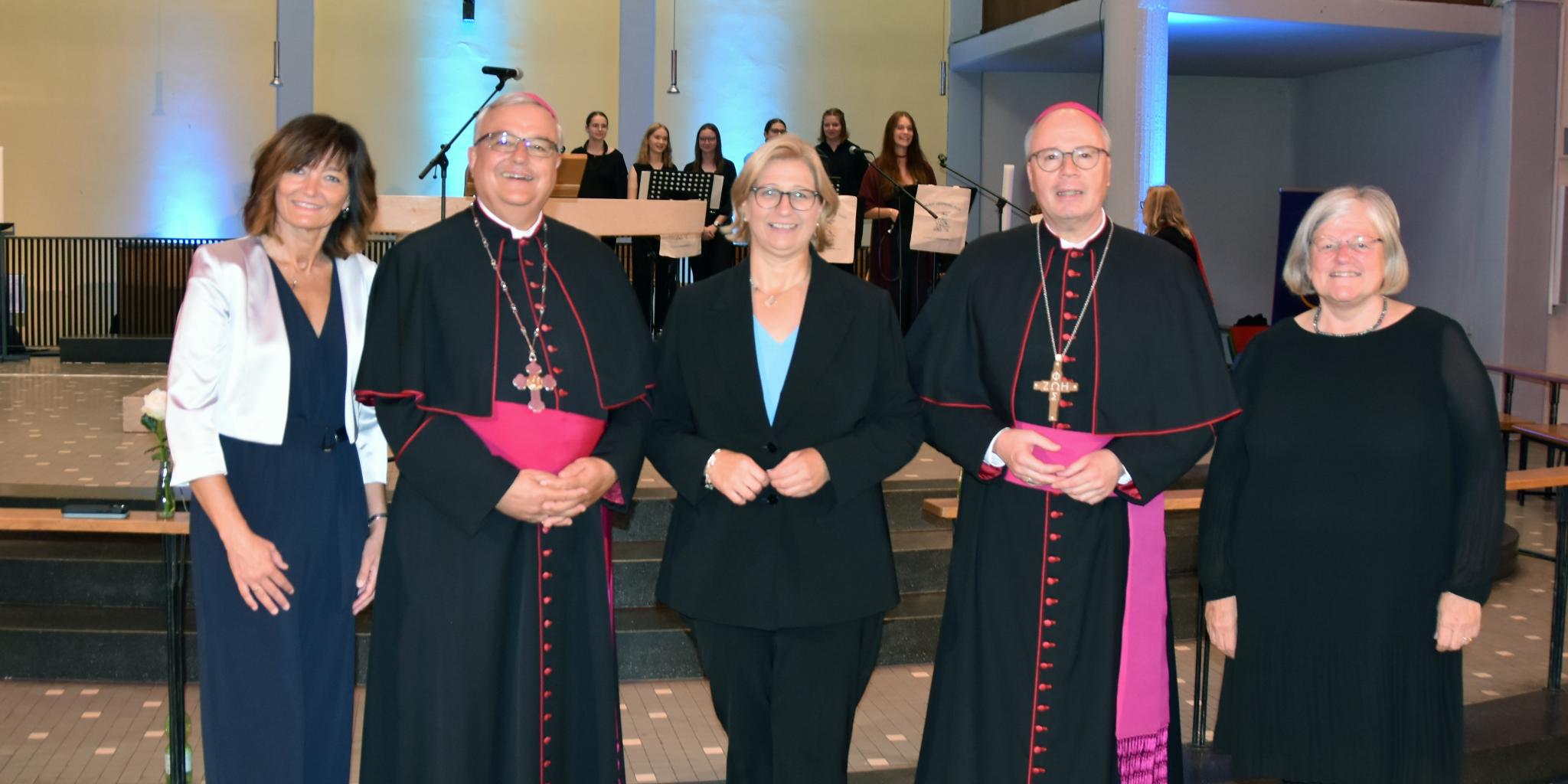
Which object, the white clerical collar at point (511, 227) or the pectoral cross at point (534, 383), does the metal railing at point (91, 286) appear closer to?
the white clerical collar at point (511, 227)

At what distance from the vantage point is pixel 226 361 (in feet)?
8.21

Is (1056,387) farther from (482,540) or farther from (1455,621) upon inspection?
(482,540)

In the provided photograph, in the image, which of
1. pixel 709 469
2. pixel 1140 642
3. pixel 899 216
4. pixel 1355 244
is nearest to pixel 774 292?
pixel 709 469

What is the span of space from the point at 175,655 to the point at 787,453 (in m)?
1.77

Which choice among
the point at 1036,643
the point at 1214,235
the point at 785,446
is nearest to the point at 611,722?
the point at 785,446

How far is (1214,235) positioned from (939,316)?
486 inches

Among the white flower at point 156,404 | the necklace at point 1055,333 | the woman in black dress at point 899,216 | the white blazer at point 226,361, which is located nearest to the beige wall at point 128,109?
the woman in black dress at point 899,216

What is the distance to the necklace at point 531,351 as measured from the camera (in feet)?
8.51

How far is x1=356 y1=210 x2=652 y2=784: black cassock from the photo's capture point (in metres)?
2.55

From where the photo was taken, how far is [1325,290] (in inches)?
109

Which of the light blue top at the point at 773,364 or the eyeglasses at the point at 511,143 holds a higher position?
the eyeglasses at the point at 511,143

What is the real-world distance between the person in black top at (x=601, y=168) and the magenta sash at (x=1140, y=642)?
7.69m

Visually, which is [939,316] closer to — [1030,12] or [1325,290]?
[1325,290]

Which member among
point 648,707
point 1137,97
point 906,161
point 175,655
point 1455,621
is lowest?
point 648,707
